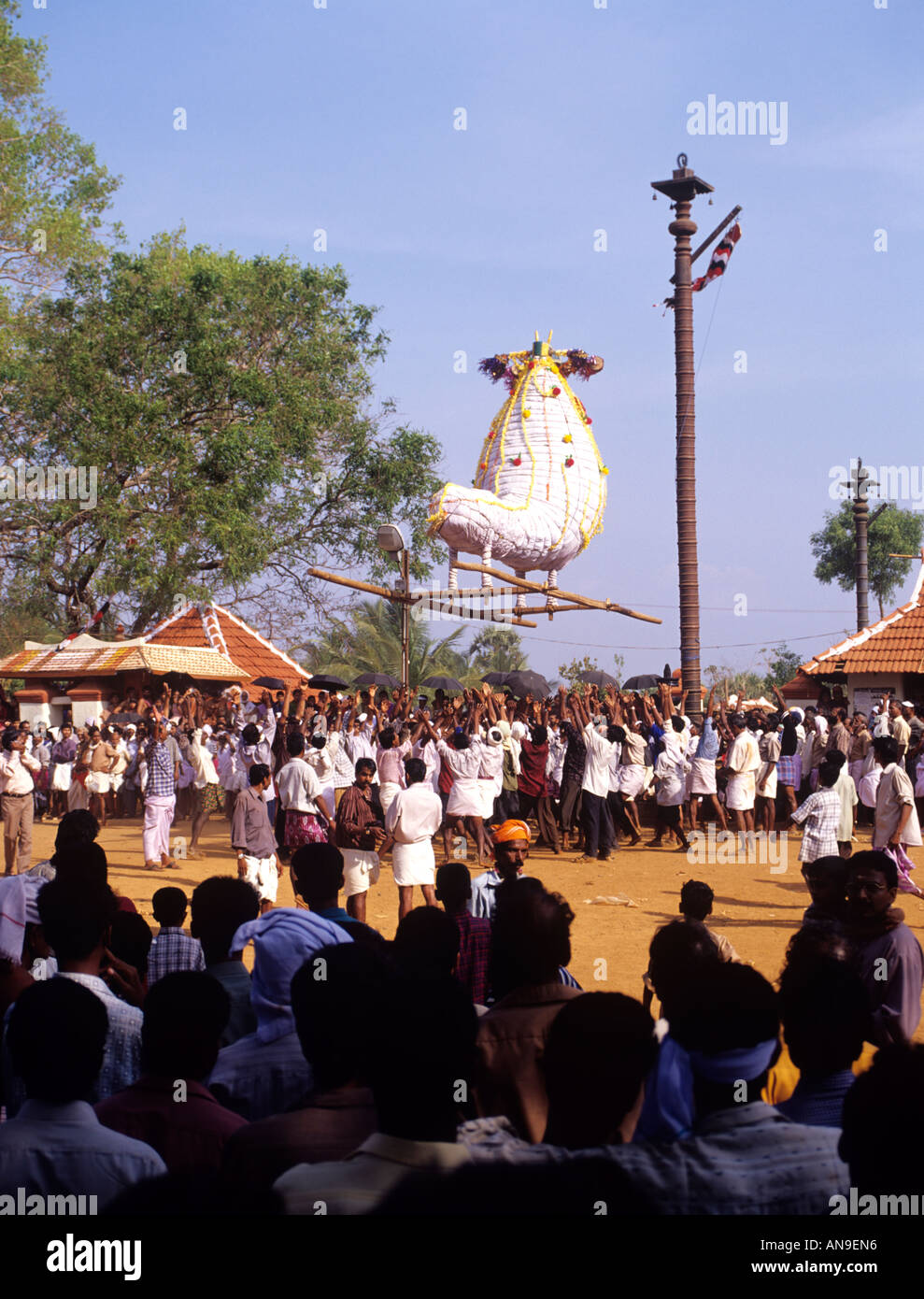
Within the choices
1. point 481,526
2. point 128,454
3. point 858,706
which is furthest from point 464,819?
point 128,454

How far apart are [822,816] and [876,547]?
35839 millimetres

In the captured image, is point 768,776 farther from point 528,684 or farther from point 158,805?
point 158,805

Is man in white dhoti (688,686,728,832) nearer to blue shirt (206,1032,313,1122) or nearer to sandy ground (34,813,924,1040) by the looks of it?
sandy ground (34,813,924,1040)

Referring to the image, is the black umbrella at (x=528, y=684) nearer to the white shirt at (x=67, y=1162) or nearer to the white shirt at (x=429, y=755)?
the white shirt at (x=429, y=755)

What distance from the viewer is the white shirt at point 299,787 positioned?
1078cm

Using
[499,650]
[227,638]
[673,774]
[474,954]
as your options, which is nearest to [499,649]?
Result: [499,650]

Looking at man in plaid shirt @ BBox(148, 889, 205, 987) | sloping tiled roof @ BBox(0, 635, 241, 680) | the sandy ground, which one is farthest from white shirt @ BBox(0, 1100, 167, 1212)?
sloping tiled roof @ BBox(0, 635, 241, 680)

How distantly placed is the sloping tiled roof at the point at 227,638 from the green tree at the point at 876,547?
23189mm

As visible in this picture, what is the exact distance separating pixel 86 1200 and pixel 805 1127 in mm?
1651

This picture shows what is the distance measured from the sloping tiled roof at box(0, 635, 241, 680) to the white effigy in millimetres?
5922
